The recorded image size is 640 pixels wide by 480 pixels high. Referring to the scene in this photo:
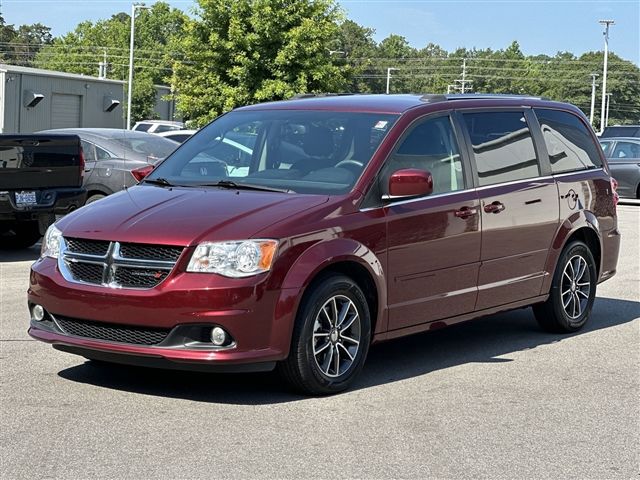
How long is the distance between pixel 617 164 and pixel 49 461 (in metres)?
26.2

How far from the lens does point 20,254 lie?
47.1 ft

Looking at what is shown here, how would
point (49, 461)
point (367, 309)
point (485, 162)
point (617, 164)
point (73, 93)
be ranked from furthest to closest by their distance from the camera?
point (73, 93), point (617, 164), point (485, 162), point (367, 309), point (49, 461)

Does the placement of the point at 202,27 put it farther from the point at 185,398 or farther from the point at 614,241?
the point at 185,398

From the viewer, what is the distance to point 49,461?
5305 mm

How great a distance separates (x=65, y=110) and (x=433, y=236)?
42858mm

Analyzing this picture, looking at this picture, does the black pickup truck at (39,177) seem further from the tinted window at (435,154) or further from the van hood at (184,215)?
the tinted window at (435,154)

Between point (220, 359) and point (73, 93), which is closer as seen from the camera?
point (220, 359)

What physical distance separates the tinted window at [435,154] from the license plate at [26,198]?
6.91 meters

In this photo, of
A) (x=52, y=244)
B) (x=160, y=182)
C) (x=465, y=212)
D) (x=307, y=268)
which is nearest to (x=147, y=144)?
(x=160, y=182)

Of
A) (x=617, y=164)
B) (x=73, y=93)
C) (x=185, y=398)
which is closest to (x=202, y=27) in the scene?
(x=73, y=93)

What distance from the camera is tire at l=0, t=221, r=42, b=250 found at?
48.4ft

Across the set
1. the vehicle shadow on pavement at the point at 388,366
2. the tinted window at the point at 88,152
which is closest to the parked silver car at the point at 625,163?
the tinted window at the point at 88,152

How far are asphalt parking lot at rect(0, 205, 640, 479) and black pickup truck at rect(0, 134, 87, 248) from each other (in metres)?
4.75

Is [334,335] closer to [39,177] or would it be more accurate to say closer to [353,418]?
[353,418]
